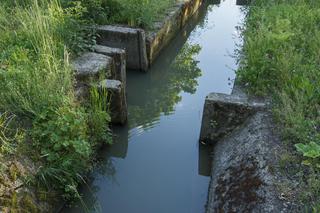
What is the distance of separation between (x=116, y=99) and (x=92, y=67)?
1.73 feet

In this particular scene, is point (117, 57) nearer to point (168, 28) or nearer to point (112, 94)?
point (112, 94)

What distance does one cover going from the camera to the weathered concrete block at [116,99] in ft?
14.4

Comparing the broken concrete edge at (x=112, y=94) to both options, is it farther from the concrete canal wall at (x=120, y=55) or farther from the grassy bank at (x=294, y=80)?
the grassy bank at (x=294, y=80)

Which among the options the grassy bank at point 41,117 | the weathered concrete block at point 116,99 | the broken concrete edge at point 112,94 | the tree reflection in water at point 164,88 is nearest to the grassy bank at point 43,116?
the grassy bank at point 41,117

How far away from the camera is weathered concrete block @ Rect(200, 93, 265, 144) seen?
3.93 meters

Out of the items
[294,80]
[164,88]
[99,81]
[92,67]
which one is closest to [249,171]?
[294,80]

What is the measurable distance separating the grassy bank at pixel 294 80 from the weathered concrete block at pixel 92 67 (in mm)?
1751

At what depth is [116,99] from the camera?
178 inches

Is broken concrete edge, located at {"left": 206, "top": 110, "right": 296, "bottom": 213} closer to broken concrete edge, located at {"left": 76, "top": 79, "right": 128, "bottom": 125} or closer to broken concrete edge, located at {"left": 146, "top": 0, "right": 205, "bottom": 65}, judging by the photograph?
broken concrete edge, located at {"left": 76, "top": 79, "right": 128, "bottom": 125}

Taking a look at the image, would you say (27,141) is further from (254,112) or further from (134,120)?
(254,112)

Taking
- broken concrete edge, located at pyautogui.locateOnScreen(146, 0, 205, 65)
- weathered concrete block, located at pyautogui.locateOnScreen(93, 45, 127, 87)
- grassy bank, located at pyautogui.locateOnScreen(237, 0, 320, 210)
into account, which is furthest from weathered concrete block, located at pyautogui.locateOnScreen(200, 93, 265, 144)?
broken concrete edge, located at pyautogui.locateOnScreen(146, 0, 205, 65)

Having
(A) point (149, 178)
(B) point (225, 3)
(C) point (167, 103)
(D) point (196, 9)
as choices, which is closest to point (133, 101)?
(C) point (167, 103)

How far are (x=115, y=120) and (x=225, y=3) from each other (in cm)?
744

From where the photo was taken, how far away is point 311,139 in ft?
10.3
